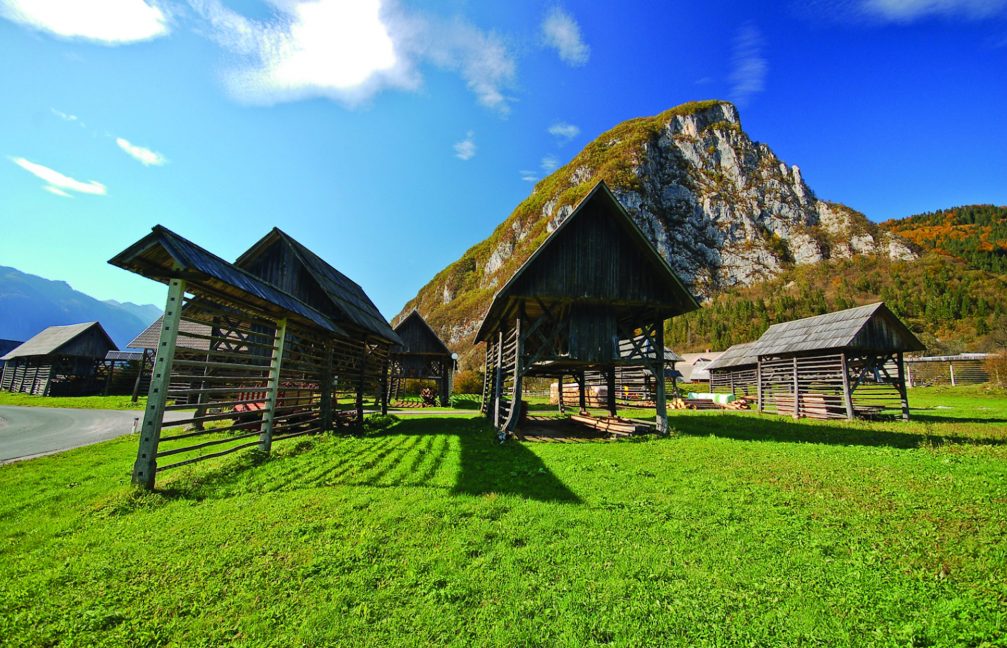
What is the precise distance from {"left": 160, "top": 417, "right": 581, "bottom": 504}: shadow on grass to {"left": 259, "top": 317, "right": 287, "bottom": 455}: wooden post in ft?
1.56

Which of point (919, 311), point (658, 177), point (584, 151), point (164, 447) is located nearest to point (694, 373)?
point (919, 311)

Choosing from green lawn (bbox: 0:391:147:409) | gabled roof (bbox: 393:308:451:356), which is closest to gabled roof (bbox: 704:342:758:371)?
gabled roof (bbox: 393:308:451:356)

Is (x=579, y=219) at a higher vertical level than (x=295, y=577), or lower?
higher

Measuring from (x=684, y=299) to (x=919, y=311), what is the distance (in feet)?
319

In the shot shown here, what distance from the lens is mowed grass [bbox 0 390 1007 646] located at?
3.00 meters

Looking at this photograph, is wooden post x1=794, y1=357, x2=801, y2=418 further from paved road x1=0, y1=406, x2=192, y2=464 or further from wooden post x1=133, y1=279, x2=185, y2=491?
paved road x1=0, y1=406, x2=192, y2=464

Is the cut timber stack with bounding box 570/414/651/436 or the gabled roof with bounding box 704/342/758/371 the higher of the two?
the gabled roof with bounding box 704/342/758/371

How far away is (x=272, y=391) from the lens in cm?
911

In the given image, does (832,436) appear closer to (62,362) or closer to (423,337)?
(423,337)

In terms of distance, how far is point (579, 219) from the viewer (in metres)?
12.7

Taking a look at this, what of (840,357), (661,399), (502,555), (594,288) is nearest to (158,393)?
(502,555)

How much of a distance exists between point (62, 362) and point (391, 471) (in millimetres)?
45507

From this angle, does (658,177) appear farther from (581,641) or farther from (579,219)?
(581,641)

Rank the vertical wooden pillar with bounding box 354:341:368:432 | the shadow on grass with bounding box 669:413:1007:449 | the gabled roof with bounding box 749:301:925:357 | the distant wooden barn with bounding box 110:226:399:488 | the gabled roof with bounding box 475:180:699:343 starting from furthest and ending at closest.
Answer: the gabled roof with bounding box 749:301:925:357 < the vertical wooden pillar with bounding box 354:341:368:432 < the gabled roof with bounding box 475:180:699:343 < the shadow on grass with bounding box 669:413:1007:449 < the distant wooden barn with bounding box 110:226:399:488
